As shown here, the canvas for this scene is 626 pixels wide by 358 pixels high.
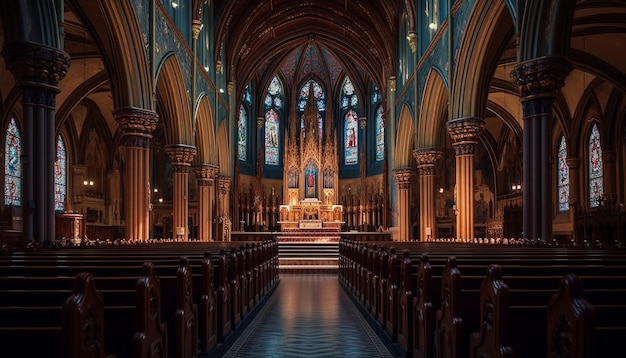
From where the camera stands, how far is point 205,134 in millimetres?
30031

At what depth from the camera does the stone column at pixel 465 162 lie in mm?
20000

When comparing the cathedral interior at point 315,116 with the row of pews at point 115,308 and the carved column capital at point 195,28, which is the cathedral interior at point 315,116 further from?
the row of pews at point 115,308

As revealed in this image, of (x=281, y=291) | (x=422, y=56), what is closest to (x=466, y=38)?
(x=422, y=56)

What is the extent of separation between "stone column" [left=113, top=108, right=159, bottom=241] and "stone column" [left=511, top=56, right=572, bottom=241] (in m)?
10.8

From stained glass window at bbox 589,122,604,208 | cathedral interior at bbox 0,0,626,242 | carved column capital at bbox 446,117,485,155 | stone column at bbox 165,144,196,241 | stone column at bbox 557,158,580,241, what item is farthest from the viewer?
stone column at bbox 557,158,580,241

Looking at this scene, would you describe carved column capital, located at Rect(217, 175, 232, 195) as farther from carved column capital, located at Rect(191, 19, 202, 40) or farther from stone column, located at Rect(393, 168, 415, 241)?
carved column capital, located at Rect(191, 19, 202, 40)

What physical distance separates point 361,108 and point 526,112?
106ft

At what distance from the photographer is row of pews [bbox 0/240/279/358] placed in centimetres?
335

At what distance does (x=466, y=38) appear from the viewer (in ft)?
61.4

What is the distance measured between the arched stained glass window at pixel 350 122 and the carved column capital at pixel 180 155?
78.0ft

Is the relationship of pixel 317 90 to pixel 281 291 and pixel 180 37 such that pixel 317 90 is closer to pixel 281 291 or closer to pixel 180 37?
pixel 180 37

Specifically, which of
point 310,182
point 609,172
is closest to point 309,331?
point 609,172

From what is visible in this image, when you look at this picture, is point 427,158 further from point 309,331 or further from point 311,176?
point 309,331

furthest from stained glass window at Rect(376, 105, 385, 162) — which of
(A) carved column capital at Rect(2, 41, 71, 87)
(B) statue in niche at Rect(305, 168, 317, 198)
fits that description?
(A) carved column capital at Rect(2, 41, 71, 87)
